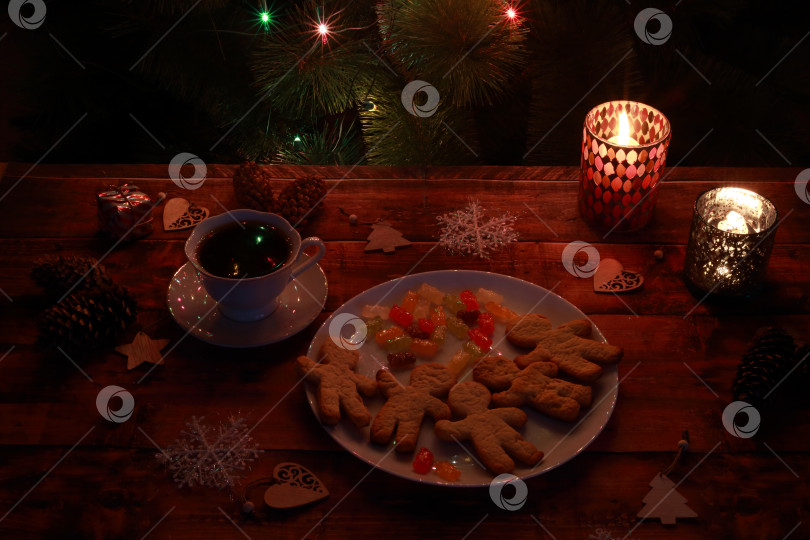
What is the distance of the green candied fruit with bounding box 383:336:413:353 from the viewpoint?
1151 millimetres

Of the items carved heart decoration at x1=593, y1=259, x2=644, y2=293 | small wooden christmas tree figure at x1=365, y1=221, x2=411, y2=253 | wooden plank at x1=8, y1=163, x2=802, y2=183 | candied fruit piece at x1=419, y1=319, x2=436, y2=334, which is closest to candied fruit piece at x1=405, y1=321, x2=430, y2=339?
candied fruit piece at x1=419, y1=319, x2=436, y2=334

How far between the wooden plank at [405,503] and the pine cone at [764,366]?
95mm

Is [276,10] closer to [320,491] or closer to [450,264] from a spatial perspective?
[450,264]

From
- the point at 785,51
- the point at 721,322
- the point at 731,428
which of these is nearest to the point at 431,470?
the point at 731,428

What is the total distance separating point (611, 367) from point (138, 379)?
721 mm

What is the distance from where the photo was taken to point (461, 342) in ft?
3.85

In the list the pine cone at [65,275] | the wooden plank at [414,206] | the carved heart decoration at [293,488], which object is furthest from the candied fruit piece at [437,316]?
the pine cone at [65,275]

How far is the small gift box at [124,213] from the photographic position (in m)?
1.37

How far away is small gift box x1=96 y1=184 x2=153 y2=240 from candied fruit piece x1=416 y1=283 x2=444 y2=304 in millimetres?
551

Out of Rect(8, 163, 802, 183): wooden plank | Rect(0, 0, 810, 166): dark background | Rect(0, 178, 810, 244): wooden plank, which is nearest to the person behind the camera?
Rect(0, 178, 810, 244): wooden plank

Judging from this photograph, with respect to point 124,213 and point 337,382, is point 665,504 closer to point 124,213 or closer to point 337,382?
point 337,382

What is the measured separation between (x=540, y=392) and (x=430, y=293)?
0.28 m

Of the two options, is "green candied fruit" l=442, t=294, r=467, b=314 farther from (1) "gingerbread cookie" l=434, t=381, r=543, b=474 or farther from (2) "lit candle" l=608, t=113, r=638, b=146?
(2) "lit candle" l=608, t=113, r=638, b=146

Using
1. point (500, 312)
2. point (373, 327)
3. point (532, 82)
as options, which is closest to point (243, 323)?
point (373, 327)
